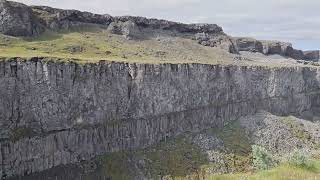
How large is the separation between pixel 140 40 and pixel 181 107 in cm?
4225

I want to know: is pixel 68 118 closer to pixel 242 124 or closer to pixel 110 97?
pixel 110 97

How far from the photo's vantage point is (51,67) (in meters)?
63.7

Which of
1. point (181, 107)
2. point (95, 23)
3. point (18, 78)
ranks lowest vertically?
point (181, 107)

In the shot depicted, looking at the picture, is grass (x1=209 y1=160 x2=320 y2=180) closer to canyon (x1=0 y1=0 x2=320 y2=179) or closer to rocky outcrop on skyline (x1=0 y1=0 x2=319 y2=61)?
canyon (x1=0 y1=0 x2=320 y2=179)

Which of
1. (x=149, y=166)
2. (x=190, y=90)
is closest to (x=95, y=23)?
Result: (x=190, y=90)

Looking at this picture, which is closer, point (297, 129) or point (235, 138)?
point (235, 138)

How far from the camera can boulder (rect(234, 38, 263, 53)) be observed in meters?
175

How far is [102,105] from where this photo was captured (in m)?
71.9

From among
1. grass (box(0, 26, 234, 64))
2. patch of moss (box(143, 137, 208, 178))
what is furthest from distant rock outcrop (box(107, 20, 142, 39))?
patch of moss (box(143, 137, 208, 178))

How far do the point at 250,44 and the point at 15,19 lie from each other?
98.8 m

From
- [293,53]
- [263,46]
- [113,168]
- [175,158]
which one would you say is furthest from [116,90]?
[293,53]

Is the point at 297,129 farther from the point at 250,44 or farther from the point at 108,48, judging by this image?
the point at 250,44

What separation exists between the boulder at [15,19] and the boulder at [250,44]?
90.4 meters

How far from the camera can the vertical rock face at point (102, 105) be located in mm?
59438
